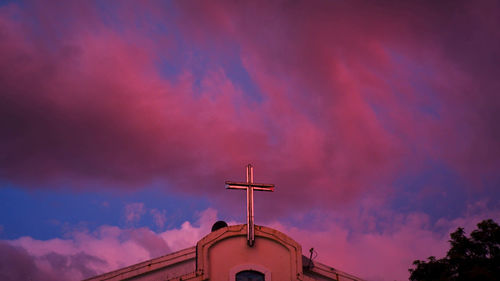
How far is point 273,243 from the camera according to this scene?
24234 millimetres

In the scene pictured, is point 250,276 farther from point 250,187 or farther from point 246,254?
point 250,187

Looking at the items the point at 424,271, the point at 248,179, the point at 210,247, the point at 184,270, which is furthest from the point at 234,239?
the point at 424,271

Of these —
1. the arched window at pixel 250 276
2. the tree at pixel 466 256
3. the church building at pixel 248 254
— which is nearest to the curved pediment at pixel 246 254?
the church building at pixel 248 254

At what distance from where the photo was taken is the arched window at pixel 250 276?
23359 mm

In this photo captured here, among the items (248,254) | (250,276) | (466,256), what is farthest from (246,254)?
(466,256)

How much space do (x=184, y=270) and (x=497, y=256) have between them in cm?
1840

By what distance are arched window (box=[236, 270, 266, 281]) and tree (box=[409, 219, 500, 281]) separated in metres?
12.8

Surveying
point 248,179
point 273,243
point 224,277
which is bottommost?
point 224,277

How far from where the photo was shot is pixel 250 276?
23469mm

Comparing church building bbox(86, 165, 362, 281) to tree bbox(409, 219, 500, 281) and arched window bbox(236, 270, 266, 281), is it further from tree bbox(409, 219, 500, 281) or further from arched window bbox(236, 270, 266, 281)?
tree bbox(409, 219, 500, 281)

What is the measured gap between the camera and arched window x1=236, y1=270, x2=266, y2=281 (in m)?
23.4

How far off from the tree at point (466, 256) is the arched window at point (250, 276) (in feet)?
42.0

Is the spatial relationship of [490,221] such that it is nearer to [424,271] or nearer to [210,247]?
[424,271]

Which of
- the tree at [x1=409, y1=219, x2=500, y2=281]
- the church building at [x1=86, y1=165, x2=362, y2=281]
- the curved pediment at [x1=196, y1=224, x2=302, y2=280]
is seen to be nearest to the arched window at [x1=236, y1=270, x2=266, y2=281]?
the church building at [x1=86, y1=165, x2=362, y2=281]
